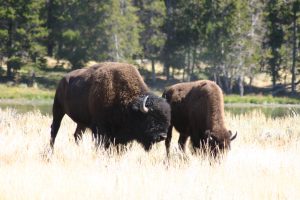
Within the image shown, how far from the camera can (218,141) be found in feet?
32.4

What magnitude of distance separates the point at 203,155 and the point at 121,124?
1.64 meters

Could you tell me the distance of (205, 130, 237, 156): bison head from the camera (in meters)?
9.76

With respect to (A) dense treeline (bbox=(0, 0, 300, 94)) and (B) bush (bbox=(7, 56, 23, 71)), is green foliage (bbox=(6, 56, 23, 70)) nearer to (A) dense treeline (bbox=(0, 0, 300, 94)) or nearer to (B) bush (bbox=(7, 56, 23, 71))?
(B) bush (bbox=(7, 56, 23, 71))

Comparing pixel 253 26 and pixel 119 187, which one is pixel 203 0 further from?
pixel 119 187

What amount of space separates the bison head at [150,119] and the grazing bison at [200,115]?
77 cm

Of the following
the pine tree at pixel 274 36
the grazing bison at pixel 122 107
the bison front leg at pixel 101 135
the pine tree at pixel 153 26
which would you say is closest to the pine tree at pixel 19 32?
the pine tree at pixel 153 26

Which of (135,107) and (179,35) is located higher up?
(179,35)

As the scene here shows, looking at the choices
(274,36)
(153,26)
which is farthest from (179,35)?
(274,36)

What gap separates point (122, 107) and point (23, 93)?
36243 mm

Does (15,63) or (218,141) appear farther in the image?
(15,63)

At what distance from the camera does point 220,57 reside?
53781 mm

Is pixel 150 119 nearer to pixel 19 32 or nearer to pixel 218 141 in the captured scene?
pixel 218 141

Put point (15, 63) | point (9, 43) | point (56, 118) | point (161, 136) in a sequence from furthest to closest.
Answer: point (9, 43)
point (15, 63)
point (56, 118)
point (161, 136)

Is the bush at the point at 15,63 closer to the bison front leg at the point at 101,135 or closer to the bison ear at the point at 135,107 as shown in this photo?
the bison front leg at the point at 101,135
